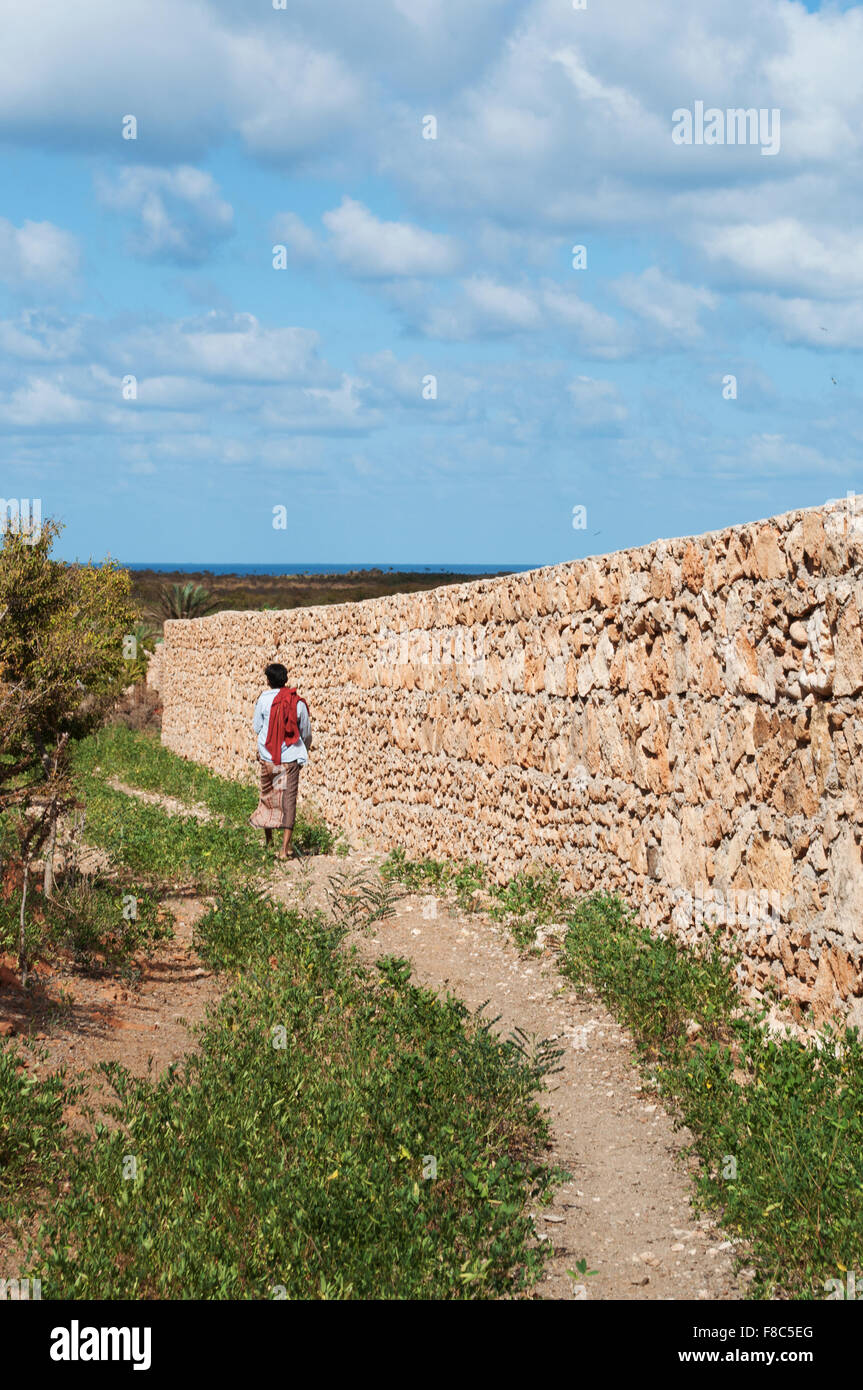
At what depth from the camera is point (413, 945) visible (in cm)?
795

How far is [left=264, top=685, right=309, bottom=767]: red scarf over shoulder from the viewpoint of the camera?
36.2ft

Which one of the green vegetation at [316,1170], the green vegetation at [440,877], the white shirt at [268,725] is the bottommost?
the green vegetation at [316,1170]

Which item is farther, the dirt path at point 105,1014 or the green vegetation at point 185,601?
the green vegetation at point 185,601

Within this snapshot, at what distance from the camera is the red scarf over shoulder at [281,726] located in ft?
36.2

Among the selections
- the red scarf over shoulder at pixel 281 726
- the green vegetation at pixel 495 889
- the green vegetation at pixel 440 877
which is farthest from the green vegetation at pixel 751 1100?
the red scarf over shoulder at pixel 281 726

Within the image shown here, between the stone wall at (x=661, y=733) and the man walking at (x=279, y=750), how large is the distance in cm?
88

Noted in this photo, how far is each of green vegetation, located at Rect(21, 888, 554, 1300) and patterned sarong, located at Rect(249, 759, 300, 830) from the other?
484 cm

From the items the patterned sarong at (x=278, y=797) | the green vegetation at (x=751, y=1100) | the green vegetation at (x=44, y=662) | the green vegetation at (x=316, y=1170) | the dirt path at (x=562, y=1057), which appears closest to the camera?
the green vegetation at (x=316, y=1170)

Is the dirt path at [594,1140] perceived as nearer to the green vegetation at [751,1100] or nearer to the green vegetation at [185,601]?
the green vegetation at [751,1100]

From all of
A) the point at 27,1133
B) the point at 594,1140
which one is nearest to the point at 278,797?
the point at 594,1140

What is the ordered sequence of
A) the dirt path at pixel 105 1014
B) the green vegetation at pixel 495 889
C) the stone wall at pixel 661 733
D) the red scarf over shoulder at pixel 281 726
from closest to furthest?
the stone wall at pixel 661 733 < the dirt path at pixel 105 1014 < the green vegetation at pixel 495 889 < the red scarf over shoulder at pixel 281 726

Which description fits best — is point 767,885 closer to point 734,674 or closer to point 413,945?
point 734,674

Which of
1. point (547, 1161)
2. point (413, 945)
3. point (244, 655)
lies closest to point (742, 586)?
point (547, 1161)

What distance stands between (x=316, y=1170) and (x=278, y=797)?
689 centimetres
